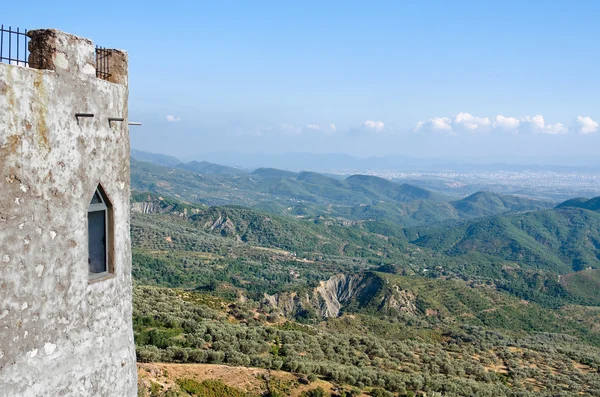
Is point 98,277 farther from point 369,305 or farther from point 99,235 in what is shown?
point 369,305

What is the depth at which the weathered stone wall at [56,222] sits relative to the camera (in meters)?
4.50

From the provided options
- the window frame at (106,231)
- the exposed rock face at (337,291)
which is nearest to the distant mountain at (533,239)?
the exposed rock face at (337,291)

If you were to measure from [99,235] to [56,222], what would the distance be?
2.57 ft

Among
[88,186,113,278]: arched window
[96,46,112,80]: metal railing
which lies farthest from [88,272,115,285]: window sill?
[96,46,112,80]: metal railing

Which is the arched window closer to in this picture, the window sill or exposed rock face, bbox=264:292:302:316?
the window sill

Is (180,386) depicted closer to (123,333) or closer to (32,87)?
(123,333)

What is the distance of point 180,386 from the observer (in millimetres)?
15539

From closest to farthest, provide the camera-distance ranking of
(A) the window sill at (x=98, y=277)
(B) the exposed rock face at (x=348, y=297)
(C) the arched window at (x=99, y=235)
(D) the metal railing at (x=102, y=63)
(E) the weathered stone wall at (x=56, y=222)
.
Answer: (E) the weathered stone wall at (x=56, y=222)
(A) the window sill at (x=98, y=277)
(C) the arched window at (x=99, y=235)
(D) the metal railing at (x=102, y=63)
(B) the exposed rock face at (x=348, y=297)

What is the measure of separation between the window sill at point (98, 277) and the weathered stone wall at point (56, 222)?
0.20ft

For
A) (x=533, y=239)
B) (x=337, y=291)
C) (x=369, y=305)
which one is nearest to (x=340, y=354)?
(x=369, y=305)

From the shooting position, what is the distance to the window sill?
546 cm

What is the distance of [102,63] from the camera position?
235 inches

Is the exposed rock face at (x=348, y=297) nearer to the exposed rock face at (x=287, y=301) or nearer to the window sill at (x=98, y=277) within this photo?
the exposed rock face at (x=287, y=301)

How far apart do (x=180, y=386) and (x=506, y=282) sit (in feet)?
307
